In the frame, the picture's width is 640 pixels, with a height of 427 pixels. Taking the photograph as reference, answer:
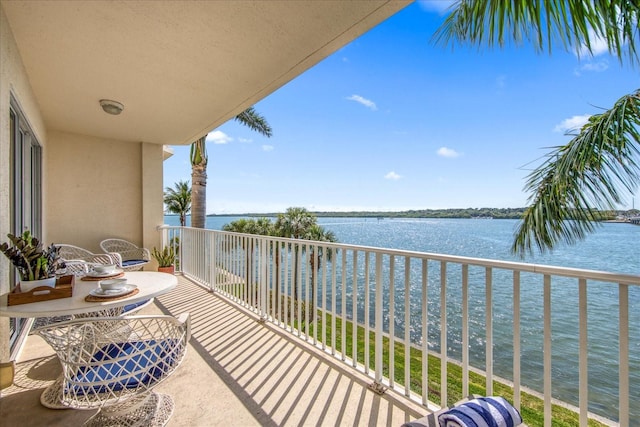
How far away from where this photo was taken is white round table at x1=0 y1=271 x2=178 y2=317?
1.50m

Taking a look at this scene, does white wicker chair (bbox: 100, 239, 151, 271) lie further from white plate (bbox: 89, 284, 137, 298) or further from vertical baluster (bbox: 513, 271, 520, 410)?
vertical baluster (bbox: 513, 271, 520, 410)

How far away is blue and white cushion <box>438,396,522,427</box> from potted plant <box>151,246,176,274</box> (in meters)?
5.37

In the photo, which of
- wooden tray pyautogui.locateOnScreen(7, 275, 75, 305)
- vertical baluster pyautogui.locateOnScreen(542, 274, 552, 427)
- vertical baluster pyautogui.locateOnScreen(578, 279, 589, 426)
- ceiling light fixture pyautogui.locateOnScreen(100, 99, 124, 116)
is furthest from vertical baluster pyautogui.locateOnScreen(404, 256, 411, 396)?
ceiling light fixture pyautogui.locateOnScreen(100, 99, 124, 116)

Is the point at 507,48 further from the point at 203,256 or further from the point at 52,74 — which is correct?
the point at 203,256

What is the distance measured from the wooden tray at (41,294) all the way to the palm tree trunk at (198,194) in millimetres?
7378

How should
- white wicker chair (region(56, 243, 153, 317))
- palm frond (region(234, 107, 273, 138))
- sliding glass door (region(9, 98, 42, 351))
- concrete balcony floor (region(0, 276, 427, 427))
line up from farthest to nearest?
palm frond (region(234, 107, 273, 138)) → white wicker chair (region(56, 243, 153, 317)) → sliding glass door (region(9, 98, 42, 351)) → concrete balcony floor (region(0, 276, 427, 427))

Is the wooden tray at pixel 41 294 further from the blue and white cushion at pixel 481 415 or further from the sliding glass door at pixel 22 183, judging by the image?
the blue and white cushion at pixel 481 415

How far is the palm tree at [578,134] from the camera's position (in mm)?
1396

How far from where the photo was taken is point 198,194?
29.6ft

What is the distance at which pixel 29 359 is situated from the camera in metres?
2.55

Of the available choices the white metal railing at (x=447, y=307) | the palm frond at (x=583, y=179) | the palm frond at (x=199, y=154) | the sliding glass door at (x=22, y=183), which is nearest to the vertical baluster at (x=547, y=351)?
the white metal railing at (x=447, y=307)

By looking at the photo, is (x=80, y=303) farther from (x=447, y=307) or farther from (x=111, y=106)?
(x=447, y=307)

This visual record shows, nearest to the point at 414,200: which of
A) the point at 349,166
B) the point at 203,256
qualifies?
the point at 349,166

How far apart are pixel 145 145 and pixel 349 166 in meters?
24.9
